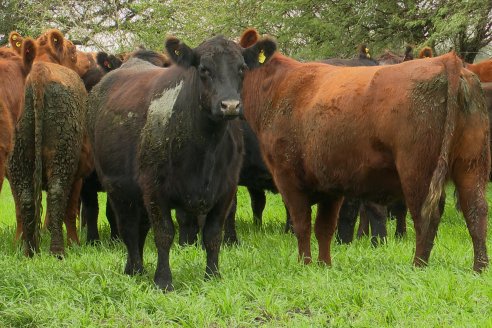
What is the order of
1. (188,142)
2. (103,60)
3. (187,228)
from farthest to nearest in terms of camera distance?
(103,60) < (187,228) < (188,142)

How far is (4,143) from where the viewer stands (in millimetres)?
7289

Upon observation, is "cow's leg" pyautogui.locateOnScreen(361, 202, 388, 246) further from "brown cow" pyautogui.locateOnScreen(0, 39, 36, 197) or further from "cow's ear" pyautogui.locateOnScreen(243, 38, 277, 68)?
"brown cow" pyautogui.locateOnScreen(0, 39, 36, 197)

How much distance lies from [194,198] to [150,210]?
38 cm

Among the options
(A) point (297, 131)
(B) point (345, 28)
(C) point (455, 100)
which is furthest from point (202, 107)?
(B) point (345, 28)

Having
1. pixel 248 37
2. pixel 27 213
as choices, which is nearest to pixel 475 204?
pixel 248 37

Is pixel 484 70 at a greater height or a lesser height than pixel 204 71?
lesser

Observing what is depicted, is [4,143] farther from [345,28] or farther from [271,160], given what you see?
[345,28]

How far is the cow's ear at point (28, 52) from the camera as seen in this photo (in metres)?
8.08

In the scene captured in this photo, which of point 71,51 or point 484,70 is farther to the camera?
point 484,70

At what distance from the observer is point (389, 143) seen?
633 cm

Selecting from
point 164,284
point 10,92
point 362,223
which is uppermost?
point 10,92

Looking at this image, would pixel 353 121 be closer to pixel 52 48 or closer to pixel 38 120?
pixel 38 120

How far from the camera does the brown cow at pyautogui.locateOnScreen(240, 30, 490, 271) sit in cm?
620

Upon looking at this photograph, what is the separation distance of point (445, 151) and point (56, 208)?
13.7 ft
